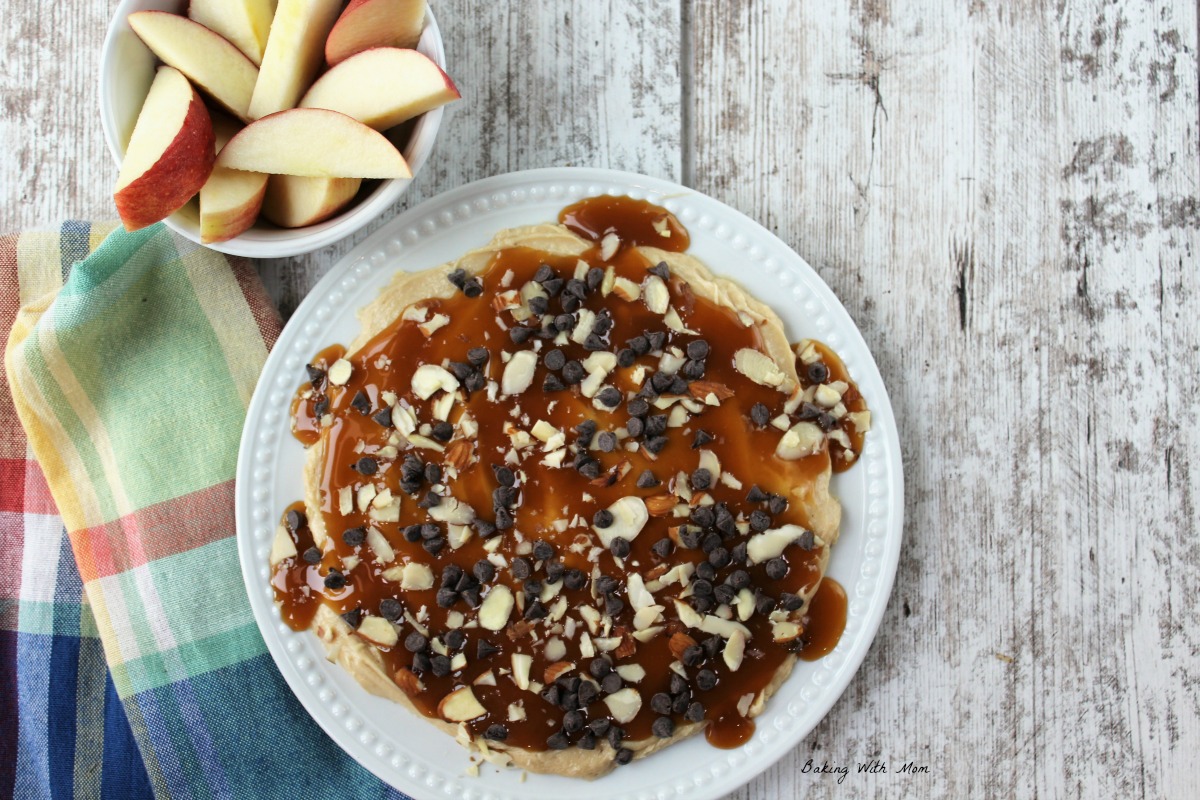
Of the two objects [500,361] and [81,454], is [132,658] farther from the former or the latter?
[500,361]

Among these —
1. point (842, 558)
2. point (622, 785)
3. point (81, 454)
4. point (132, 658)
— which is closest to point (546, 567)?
point (622, 785)

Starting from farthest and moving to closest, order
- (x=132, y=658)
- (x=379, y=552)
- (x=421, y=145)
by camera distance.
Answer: (x=132, y=658) → (x=379, y=552) → (x=421, y=145)

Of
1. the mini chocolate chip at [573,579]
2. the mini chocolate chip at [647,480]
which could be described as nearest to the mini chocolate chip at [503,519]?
the mini chocolate chip at [573,579]

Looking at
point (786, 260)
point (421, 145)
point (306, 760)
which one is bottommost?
point (306, 760)

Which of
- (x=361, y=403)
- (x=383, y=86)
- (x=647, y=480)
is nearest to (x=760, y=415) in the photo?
(x=647, y=480)

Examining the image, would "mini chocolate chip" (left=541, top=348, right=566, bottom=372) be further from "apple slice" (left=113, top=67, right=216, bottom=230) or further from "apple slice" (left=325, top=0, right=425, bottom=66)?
"apple slice" (left=325, top=0, right=425, bottom=66)

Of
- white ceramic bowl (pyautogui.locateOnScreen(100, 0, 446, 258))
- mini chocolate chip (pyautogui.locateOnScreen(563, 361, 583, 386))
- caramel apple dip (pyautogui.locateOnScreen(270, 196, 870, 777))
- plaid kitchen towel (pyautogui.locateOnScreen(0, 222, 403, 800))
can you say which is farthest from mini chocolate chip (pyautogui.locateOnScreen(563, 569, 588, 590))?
white ceramic bowl (pyautogui.locateOnScreen(100, 0, 446, 258))
